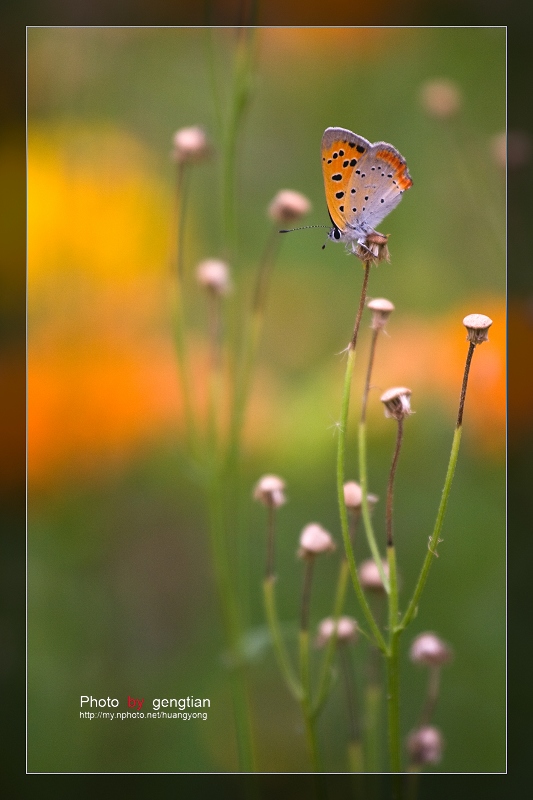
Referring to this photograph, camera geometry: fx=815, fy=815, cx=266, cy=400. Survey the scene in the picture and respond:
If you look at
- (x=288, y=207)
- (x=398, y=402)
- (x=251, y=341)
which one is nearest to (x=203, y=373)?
(x=251, y=341)

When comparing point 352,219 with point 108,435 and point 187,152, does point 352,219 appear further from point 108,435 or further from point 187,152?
point 108,435

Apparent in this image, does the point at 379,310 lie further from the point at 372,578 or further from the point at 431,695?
the point at 431,695

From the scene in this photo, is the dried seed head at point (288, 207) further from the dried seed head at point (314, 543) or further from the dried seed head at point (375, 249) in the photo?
the dried seed head at point (314, 543)

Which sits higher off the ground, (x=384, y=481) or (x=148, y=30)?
(x=148, y=30)

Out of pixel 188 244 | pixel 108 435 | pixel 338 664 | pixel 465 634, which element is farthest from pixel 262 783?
pixel 188 244

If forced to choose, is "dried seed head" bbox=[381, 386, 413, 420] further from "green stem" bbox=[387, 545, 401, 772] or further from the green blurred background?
the green blurred background

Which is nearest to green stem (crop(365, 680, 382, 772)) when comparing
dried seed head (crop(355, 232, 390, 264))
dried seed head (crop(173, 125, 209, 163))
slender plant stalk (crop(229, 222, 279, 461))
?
slender plant stalk (crop(229, 222, 279, 461))
